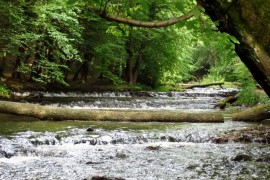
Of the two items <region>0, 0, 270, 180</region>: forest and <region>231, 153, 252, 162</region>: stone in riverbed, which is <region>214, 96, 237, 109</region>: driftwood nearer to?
<region>0, 0, 270, 180</region>: forest

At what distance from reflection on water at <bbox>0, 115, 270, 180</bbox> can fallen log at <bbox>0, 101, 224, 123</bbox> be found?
10.0 inches

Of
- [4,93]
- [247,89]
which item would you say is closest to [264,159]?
[247,89]

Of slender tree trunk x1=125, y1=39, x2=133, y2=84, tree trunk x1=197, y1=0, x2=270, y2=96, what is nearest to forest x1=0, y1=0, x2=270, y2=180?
tree trunk x1=197, y1=0, x2=270, y2=96

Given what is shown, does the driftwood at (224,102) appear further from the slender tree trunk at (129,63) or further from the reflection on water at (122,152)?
the slender tree trunk at (129,63)

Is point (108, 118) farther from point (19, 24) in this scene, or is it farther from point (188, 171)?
point (19, 24)

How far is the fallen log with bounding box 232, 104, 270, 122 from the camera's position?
13262 millimetres

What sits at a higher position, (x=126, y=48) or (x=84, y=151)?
(x=126, y=48)

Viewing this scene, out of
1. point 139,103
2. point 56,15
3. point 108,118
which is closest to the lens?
point 108,118

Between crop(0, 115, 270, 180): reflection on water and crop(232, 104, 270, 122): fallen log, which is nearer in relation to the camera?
crop(0, 115, 270, 180): reflection on water

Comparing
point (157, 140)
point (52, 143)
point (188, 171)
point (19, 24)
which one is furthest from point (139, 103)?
point (188, 171)

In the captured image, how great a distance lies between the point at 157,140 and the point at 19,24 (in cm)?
974

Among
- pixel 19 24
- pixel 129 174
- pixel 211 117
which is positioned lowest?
pixel 129 174

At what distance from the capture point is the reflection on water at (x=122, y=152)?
22.8 ft

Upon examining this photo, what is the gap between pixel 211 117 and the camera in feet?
43.1
